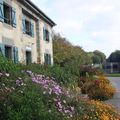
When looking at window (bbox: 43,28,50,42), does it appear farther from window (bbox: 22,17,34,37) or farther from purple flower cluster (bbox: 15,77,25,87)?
purple flower cluster (bbox: 15,77,25,87)

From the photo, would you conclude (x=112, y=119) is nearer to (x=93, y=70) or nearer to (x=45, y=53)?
(x=93, y=70)

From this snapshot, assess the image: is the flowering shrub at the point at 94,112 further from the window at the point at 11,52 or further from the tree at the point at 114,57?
the tree at the point at 114,57

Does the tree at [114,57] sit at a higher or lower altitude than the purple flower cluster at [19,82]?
higher

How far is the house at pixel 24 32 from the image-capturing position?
1095 inches

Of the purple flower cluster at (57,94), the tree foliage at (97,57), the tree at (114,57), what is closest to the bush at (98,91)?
the purple flower cluster at (57,94)

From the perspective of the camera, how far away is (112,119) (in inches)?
429

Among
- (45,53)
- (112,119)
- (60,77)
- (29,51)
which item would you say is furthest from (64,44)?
(112,119)

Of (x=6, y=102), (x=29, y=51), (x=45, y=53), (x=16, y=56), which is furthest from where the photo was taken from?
(x=45, y=53)

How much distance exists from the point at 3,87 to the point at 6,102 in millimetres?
596

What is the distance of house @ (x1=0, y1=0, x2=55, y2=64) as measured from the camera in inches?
1095

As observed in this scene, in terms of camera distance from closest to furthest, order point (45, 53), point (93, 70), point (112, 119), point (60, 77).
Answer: point (112, 119), point (60, 77), point (93, 70), point (45, 53)

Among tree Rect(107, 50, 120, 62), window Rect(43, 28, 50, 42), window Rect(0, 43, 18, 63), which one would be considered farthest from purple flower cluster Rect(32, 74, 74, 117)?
tree Rect(107, 50, 120, 62)

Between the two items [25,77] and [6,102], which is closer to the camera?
[6,102]

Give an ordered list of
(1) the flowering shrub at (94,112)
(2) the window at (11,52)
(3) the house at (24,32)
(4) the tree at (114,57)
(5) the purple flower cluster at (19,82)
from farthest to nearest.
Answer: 1. (4) the tree at (114,57)
2. (2) the window at (11,52)
3. (3) the house at (24,32)
4. (1) the flowering shrub at (94,112)
5. (5) the purple flower cluster at (19,82)
